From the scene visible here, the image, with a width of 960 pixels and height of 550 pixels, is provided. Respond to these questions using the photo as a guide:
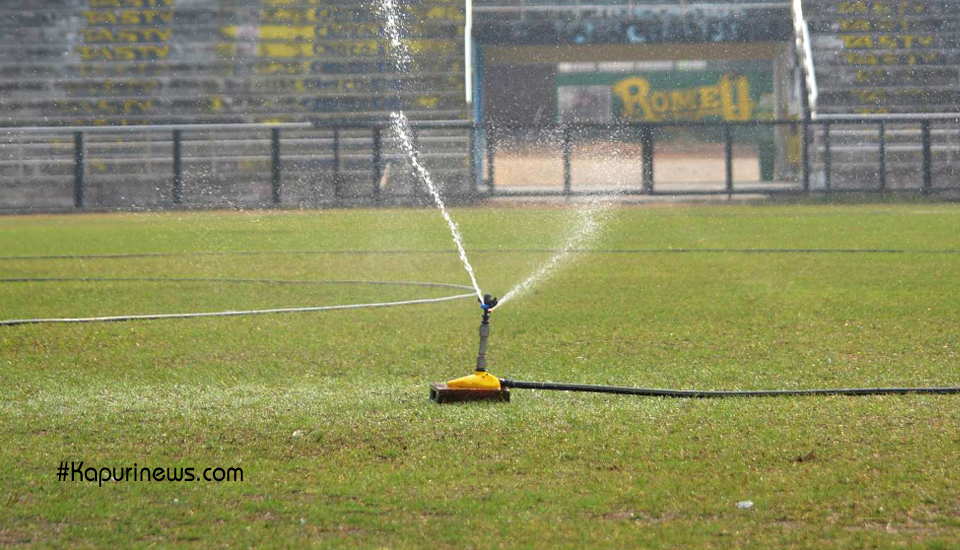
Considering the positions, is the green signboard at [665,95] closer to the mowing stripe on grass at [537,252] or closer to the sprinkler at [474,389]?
the mowing stripe on grass at [537,252]

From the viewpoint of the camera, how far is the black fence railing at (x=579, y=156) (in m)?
16.7

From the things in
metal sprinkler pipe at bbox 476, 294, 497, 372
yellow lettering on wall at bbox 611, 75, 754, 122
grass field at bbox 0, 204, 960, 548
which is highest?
yellow lettering on wall at bbox 611, 75, 754, 122

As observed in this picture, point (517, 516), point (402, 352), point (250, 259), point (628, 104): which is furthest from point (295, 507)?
point (628, 104)

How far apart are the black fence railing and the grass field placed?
9247 millimetres

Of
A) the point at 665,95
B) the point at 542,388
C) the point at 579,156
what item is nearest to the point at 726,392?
the point at 542,388

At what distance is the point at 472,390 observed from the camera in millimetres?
3314

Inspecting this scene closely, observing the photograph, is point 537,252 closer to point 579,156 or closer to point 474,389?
point 474,389

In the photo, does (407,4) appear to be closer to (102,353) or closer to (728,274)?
(728,274)

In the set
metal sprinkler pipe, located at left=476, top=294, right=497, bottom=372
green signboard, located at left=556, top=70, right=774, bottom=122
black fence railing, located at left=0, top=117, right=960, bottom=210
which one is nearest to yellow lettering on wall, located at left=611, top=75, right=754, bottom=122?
green signboard, located at left=556, top=70, right=774, bottom=122

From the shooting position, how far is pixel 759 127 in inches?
698

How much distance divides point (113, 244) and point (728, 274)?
5537 millimetres

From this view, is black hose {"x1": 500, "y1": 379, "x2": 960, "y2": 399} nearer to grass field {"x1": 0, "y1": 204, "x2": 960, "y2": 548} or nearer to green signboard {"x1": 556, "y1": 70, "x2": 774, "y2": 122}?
grass field {"x1": 0, "y1": 204, "x2": 960, "y2": 548}

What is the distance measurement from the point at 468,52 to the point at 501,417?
17.1 m

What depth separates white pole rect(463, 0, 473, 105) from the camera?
19562mm
